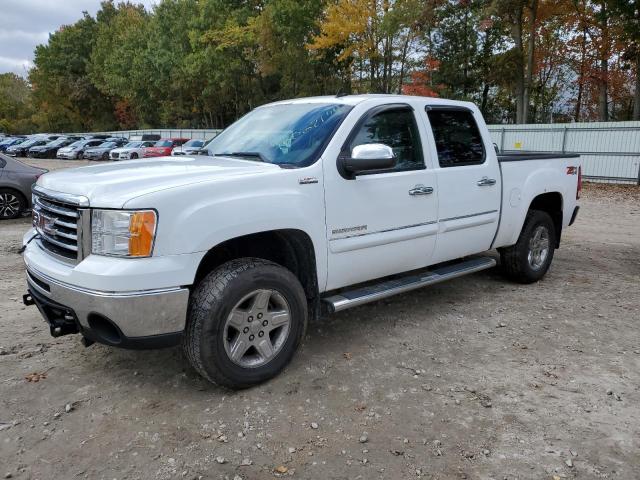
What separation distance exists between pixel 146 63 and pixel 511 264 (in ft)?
161

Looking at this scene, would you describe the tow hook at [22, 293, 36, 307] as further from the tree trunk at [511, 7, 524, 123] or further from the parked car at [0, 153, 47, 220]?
the tree trunk at [511, 7, 524, 123]

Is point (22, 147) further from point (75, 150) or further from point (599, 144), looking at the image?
point (599, 144)

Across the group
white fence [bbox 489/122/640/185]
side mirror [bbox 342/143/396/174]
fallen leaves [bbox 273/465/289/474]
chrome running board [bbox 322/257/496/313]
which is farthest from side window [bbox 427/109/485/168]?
white fence [bbox 489/122/640/185]

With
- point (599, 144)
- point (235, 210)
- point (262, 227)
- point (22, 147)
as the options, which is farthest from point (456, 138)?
point (22, 147)

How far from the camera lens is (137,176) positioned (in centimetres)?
322

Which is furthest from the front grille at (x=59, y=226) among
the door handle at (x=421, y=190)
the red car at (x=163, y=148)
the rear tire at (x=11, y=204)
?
the red car at (x=163, y=148)

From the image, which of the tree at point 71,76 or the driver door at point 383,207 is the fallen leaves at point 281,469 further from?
the tree at point 71,76

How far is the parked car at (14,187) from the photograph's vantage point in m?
9.96

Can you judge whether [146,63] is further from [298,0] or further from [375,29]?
[375,29]

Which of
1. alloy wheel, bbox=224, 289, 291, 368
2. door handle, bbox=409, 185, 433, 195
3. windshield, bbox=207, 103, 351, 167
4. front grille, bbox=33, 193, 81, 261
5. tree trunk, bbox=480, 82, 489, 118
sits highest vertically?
tree trunk, bbox=480, 82, 489, 118

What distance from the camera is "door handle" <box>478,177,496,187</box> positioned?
16.0 ft

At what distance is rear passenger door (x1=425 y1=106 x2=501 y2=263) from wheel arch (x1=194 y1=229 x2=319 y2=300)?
55.7 inches

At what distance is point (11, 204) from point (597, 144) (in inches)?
707

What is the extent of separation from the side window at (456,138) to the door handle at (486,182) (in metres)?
0.17
